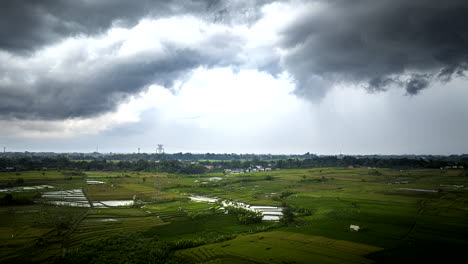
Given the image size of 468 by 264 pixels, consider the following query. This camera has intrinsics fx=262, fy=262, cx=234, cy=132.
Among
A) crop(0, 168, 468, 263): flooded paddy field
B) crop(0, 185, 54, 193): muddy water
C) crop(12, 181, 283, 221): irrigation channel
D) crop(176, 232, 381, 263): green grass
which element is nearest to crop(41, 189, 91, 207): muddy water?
crop(12, 181, 283, 221): irrigation channel

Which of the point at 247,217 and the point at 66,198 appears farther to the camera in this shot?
the point at 66,198

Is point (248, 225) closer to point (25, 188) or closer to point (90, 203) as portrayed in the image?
point (90, 203)

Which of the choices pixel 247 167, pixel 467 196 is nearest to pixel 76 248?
pixel 467 196

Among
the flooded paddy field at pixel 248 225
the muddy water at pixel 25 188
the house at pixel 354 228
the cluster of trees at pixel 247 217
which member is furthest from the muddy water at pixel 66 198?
the house at pixel 354 228

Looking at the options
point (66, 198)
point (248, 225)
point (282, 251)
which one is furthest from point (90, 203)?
point (282, 251)

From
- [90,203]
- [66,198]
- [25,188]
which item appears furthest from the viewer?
[25,188]

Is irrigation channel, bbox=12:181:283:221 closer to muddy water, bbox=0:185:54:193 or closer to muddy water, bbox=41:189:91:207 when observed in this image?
muddy water, bbox=41:189:91:207

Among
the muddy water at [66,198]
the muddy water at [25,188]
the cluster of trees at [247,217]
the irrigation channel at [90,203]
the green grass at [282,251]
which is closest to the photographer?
the green grass at [282,251]

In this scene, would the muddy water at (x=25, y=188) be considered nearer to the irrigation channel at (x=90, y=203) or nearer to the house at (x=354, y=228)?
the irrigation channel at (x=90, y=203)
